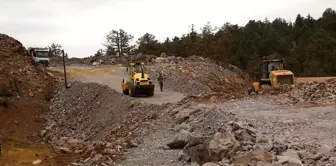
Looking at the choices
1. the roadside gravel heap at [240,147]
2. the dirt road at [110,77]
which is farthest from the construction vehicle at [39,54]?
the roadside gravel heap at [240,147]

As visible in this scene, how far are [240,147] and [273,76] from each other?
1268 centimetres

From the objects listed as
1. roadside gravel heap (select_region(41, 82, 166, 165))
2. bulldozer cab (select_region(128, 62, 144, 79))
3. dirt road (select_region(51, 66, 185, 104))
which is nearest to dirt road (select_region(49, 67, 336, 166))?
roadside gravel heap (select_region(41, 82, 166, 165))

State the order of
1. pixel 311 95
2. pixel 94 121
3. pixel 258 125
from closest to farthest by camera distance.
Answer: pixel 258 125
pixel 311 95
pixel 94 121

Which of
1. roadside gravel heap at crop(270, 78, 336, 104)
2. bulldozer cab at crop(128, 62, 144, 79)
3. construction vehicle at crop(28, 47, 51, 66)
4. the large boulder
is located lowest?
the large boulder

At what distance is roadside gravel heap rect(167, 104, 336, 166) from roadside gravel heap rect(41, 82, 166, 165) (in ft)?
7.63

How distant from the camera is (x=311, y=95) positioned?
17719 millimetres

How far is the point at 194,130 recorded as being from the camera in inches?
531

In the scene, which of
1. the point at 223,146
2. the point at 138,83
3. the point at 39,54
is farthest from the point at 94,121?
the point at 39,54

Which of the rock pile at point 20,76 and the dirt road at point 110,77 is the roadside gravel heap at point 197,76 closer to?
the dirt road at point 110,77

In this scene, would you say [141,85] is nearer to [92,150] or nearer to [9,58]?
[92,150]

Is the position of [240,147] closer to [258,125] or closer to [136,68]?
[258,125]

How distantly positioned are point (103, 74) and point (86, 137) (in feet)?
58.3

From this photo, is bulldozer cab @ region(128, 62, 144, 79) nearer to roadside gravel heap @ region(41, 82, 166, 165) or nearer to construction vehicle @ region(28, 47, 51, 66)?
roadside gravel heap @ region(41, 82, 166, 165)

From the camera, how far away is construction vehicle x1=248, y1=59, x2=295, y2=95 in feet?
72.1
